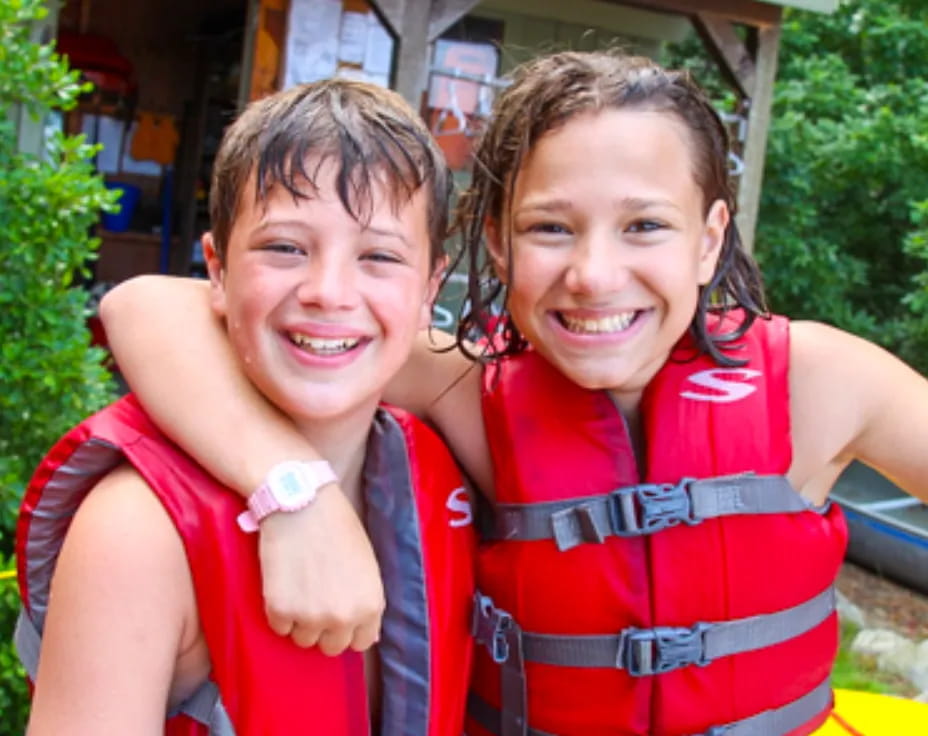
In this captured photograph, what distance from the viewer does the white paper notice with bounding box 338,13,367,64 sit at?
5207 millimetres

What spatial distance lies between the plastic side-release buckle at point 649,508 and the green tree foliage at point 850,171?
18.5 ft

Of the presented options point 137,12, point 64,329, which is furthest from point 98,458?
point 137,12

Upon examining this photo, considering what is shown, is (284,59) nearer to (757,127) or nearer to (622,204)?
(757,127)

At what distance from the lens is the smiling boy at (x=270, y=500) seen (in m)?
1.22

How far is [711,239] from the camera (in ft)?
5.49

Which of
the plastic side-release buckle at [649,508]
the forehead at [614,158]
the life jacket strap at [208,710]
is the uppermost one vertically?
the forehead at [614,158]

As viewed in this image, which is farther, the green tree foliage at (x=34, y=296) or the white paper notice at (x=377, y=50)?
the white paper notice at (x=377, y=50)

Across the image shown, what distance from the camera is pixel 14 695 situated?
2432mm

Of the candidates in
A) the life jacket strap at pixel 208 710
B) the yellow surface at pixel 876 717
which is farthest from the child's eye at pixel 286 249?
the yellow surface at pixel 876 717

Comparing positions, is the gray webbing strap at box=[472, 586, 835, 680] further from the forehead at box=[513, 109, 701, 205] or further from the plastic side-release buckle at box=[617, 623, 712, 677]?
the forehead at box=[513, 109, 701, 205]

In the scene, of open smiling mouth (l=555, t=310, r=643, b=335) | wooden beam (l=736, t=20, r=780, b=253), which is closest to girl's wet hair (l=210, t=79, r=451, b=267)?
open smiling mouth (l=555, t=310, r=643, b=335)

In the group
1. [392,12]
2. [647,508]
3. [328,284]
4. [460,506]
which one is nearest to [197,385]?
[328,284]

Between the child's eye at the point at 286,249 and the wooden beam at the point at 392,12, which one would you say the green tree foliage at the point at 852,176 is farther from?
the child's eye at the point at 286,249

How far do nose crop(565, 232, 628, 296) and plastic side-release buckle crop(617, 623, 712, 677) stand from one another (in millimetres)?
517
